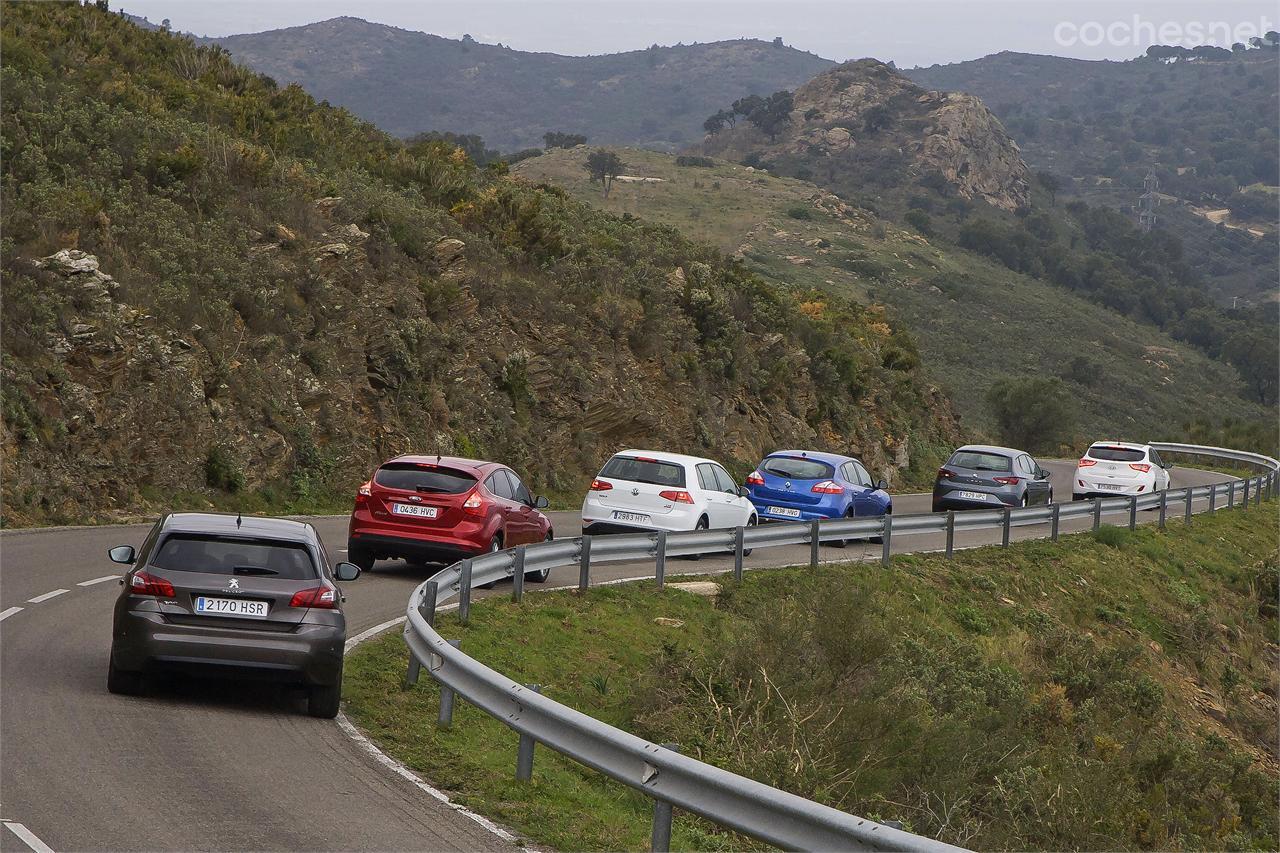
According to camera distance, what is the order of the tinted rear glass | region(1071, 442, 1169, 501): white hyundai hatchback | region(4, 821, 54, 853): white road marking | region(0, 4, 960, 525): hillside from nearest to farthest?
1. region(4, 821, 54, 853): white road marking
2. region(0, 4, 960, 525): hillside
3. the tinted rear glass
4. region(1071, 442, 1169, 501): white hyundai hatchback

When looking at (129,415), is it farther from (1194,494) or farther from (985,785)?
(1194,494)

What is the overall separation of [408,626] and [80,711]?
2522 mm

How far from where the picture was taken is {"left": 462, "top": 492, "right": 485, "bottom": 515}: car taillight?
1667cm

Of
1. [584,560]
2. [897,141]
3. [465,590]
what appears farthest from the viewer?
[897,141]

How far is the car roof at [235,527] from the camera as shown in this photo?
1000cm

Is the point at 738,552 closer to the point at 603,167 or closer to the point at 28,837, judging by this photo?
the point at 28,837

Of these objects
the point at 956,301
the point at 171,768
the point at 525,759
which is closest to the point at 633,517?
the point at 525,759

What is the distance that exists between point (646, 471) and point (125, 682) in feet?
36.9

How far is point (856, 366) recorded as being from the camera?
157 ft

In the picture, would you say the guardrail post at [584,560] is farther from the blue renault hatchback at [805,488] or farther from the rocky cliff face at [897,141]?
the rocky cliff face at [897,141]

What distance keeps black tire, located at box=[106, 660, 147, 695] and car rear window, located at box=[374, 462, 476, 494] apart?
6.89 m

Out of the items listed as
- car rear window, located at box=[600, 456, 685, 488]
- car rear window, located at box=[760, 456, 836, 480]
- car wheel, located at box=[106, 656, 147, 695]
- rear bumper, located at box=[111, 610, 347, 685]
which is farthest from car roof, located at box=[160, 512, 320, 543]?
car rear window, located at box=[760, 456, 836, 480]

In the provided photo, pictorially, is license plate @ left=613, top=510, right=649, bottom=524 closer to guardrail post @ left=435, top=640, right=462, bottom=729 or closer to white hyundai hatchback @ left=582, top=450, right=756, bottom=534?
white hyundai hatchback @ left=582, top=450, right=756, bottom=534

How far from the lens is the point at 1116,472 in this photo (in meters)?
36.4
